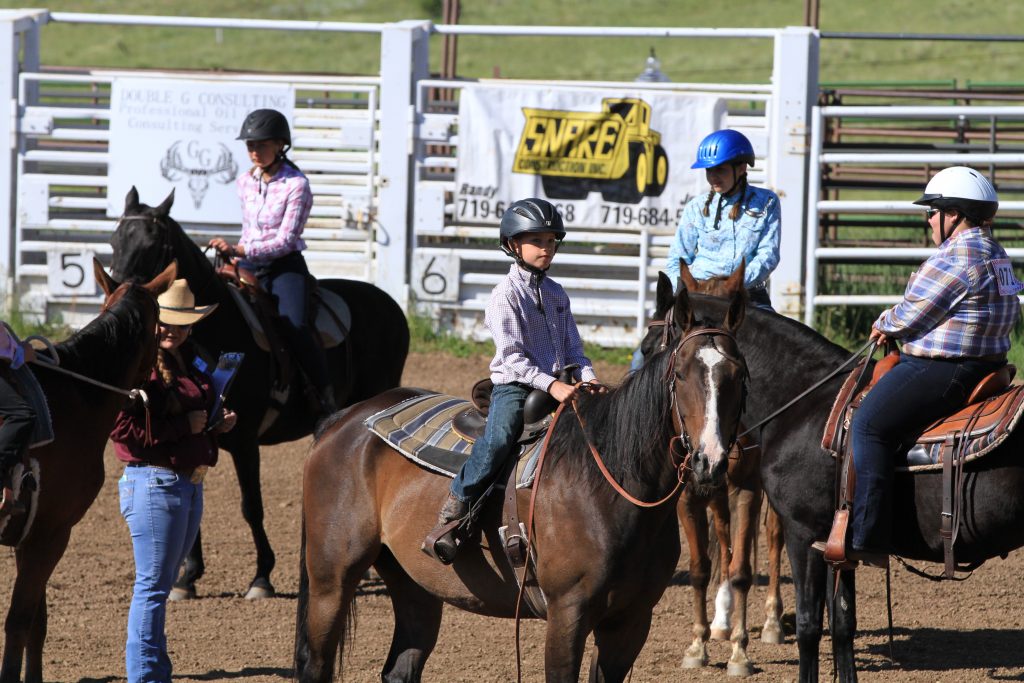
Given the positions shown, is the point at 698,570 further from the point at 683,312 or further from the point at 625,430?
the point at 683,312

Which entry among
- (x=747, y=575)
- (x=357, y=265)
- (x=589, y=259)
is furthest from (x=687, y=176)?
(x=747, y=575)

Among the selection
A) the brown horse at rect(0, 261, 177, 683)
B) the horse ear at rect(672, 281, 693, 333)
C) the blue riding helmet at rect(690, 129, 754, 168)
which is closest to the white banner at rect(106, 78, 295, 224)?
the blue riding helmet at rect(690, 129, 754, 168)

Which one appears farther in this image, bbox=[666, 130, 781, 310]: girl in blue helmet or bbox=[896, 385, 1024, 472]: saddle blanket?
bbox=[666, 130, 781, 310]: girl in blue helmet

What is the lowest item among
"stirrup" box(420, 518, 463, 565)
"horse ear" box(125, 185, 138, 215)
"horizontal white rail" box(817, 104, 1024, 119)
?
"stirrup" box(420, 518, 463, 565)

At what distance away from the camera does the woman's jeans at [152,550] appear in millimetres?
5277

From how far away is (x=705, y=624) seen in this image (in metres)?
Result: 6.41

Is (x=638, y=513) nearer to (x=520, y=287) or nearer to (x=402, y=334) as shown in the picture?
(x=520, y=287)

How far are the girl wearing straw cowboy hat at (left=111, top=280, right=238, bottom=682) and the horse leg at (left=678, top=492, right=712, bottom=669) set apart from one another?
2.36 meters

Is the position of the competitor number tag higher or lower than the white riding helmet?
lower

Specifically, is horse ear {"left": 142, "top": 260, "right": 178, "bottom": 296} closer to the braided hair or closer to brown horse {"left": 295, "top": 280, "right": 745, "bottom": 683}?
brown horse {"left": 295, "top": 280, "right": 745, "bottom": 683}

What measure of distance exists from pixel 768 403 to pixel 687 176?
6629 millimetres

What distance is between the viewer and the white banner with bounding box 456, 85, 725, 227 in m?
12.6

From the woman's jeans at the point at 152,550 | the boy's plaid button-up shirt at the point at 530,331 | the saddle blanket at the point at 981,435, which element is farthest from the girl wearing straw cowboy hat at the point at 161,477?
the saddle blanket at the point at 981,435

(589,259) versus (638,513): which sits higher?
(589,259)
